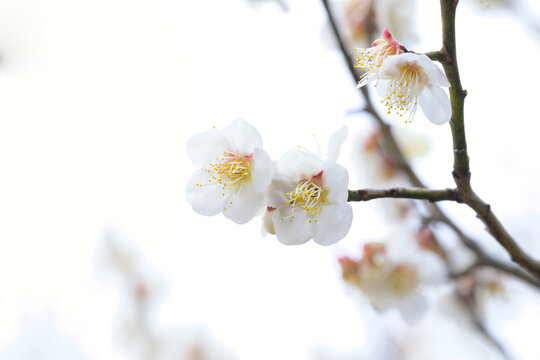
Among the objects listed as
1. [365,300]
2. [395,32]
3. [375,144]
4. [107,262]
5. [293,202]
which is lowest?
[107,262]

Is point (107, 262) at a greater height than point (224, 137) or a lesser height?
lesser

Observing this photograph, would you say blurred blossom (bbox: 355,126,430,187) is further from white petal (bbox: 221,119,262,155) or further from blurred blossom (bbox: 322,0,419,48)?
white petal (bbox: 221,119,262,155)

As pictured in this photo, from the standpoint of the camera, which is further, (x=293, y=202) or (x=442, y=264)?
(x=442, y=264)

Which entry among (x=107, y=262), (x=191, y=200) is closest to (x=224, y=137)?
(x=191, y=200)

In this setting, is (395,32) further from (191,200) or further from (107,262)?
(107,262)

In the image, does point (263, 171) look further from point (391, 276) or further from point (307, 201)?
point (391, 276)

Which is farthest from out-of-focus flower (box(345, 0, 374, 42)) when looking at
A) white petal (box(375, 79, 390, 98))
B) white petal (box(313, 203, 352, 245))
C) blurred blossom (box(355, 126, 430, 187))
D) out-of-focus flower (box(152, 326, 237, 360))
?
out-of-focus flower (box(152, 326, 237, 360))

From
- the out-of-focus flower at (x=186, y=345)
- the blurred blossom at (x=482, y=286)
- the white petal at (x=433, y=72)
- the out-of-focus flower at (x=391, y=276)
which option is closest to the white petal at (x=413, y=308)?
the out-of-focus flower at (x=391, y=276)

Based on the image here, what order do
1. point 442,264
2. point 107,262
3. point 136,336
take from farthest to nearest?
point 107,262 < point 136,336 < point 442,264
